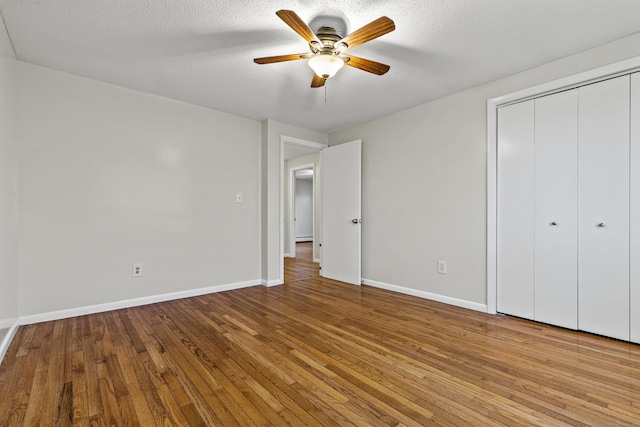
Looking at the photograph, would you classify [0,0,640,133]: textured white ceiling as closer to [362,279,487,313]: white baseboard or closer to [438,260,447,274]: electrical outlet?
[438,260,447,274]: electrical outlet

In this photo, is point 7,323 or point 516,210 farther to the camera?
point 516,210

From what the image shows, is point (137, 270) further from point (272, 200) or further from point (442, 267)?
point (442, 267)

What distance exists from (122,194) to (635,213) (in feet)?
14.7

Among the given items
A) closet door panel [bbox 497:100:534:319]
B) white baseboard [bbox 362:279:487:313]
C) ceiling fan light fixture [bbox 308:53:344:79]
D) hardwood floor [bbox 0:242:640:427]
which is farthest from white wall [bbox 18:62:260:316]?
closet door panel [bbox 497:100:534:319]

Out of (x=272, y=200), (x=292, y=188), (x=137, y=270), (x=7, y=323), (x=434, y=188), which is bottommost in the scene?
(x=7, y=323)

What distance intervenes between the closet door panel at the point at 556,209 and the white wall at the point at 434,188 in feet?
1.08

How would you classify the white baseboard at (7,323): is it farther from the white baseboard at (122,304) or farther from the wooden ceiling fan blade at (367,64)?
the wooden ceiling fan blade at (367,64)

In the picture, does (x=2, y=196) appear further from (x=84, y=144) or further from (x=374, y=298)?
(x=374, y=298)

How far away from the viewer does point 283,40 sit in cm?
222

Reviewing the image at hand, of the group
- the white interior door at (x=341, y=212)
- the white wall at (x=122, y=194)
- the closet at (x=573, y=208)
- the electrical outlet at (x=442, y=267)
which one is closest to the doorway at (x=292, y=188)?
the white interior door at (x=341, y=212)

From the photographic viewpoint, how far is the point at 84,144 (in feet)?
9.39

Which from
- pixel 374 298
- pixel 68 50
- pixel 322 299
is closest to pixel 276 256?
pixel 322 299

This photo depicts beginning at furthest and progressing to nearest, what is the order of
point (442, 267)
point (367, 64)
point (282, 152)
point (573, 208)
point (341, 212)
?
point (341, 212)
point (282, 152)
point (442, 267)
point (573, 208)
point (367, 64)

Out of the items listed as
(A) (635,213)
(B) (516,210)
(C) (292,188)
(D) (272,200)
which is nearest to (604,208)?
(A) (635,213)
